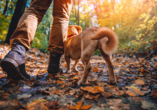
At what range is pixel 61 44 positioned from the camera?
6.18 ft

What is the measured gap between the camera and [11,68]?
1.22m

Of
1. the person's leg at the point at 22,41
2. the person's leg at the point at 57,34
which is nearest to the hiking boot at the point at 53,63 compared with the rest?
the person's leg at the point at 57,34

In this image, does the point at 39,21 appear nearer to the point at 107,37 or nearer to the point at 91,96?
the point at 107,37

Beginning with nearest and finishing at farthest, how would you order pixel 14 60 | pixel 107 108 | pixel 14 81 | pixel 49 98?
pixel 107 108, pixel 49 98, pixel 14 60, pixel 14 81

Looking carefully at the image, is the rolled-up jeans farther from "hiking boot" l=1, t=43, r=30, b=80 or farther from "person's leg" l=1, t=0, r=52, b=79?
"hiking boot" l=1, t=43, r=30, b=80

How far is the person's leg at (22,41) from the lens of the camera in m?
1.22

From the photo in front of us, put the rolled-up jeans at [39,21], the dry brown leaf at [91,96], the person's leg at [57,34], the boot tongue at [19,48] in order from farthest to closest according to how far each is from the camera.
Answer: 1. the person's leg at [57,34]
2. the rolled-up jeans at [39,21]
3. the boot tongue at [19,48]
4. the dry brown leaf at [91,96]

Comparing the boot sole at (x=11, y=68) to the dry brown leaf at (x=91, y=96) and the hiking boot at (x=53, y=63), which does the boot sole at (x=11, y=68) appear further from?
the dry brown leaf at (x=91, y=96)

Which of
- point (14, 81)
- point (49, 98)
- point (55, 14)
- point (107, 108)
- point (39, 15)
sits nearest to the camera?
point (107, 108)

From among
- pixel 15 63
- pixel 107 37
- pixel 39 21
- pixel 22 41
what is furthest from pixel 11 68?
pixel 107 37

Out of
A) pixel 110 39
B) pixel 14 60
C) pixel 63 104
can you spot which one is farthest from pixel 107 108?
pixel 14 60

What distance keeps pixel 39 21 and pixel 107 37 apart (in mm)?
1180

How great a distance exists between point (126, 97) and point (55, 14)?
1687 millimetres

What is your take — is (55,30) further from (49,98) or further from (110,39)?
(49,98)
